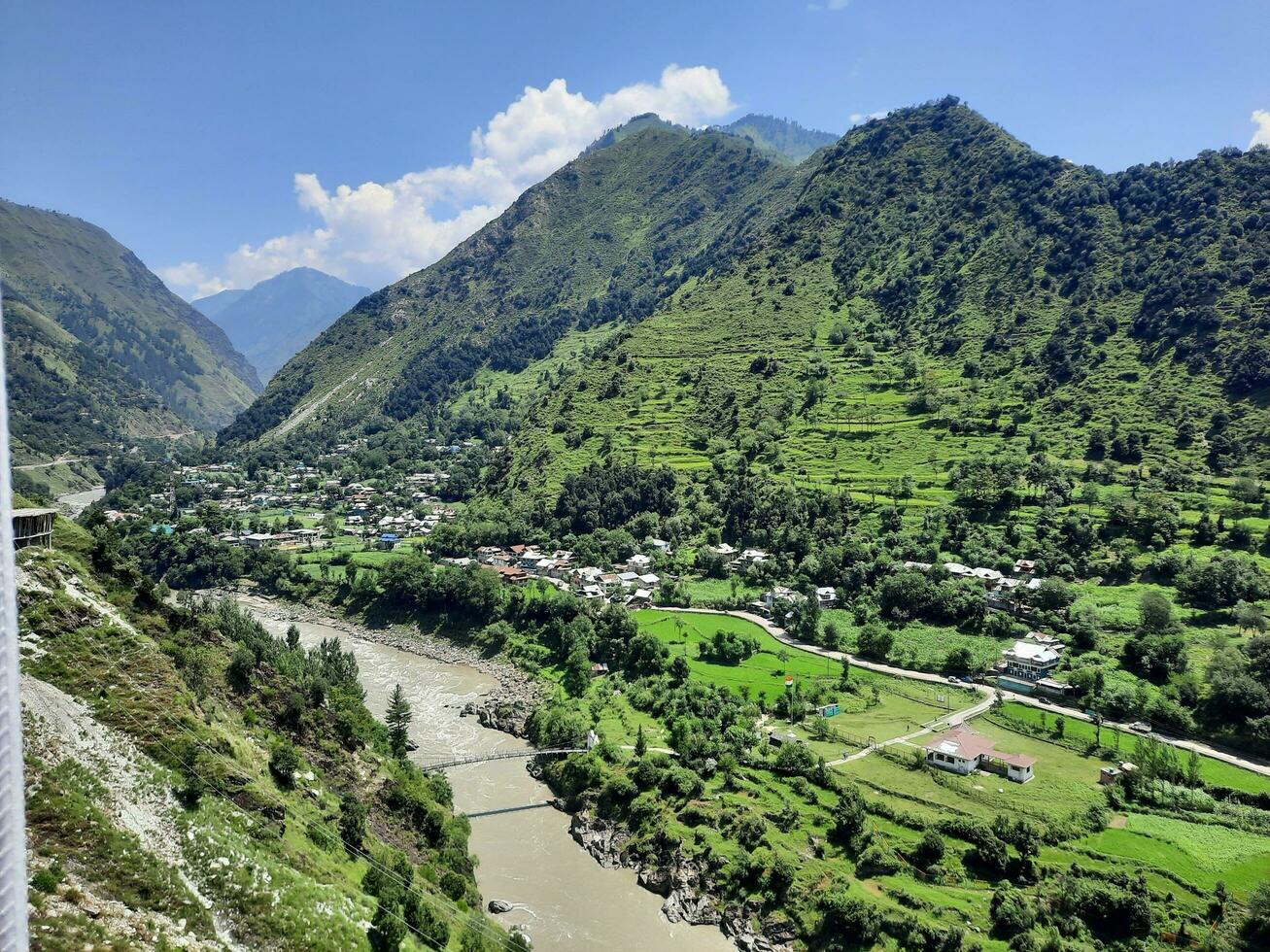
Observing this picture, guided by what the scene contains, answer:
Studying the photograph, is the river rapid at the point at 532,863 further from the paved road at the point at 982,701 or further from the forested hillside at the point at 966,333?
the forested hillside at the point at 966,333

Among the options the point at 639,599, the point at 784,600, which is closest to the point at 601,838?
the point at 784,600

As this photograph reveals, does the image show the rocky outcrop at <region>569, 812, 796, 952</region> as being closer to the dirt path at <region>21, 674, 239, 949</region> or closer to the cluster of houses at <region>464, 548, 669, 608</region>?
the dirt path at <region>21, 674, 239, 949</region>

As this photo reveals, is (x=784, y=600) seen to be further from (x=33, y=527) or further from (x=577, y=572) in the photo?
(x=33, y=527)

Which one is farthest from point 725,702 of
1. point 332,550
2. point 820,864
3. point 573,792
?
point 332,550

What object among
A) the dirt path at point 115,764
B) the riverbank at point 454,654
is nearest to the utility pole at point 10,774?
the dirt path at point 115,764

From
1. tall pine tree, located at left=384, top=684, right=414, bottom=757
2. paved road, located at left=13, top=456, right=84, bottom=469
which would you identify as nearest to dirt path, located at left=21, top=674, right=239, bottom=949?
tall pine tree, located at left=384, top=684, right=414, bottom=757

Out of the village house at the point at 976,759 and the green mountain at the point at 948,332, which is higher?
the green mountain at the point at 948,332

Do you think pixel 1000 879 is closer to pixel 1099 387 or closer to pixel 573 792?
pixel 573 792
